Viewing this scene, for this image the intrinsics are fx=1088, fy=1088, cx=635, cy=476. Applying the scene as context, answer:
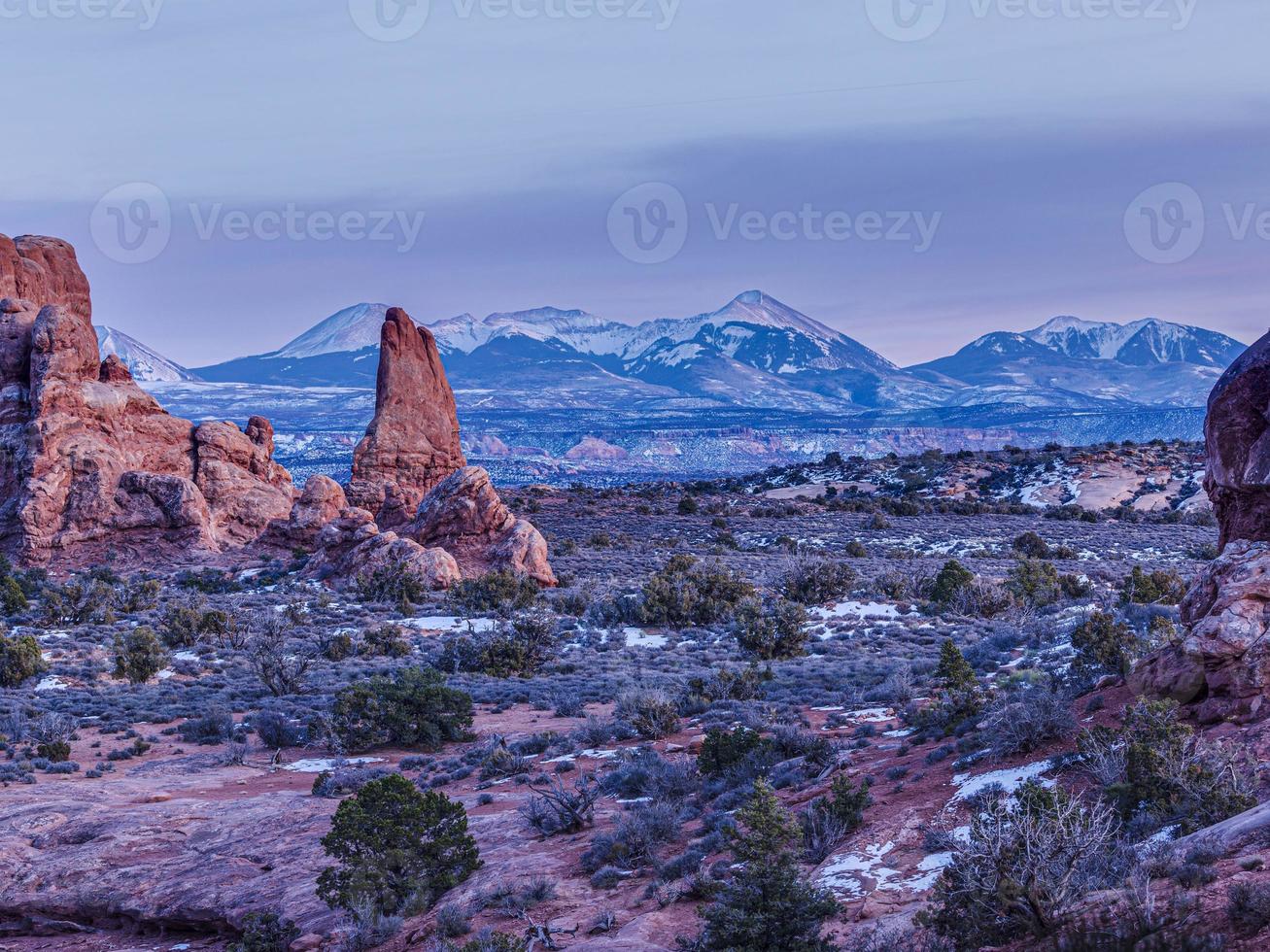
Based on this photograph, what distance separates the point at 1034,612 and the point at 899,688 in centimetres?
975

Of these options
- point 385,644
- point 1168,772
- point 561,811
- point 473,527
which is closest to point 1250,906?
point 1168,772

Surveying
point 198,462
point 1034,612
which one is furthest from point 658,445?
point 1034,612

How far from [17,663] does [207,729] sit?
649 centimetres

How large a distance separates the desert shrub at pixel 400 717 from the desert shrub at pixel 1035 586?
14.8 metres

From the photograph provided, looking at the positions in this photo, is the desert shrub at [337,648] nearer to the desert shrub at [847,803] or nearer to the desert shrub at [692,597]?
the desert shrub at [692,597]

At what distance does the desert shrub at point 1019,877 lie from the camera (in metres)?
6.47

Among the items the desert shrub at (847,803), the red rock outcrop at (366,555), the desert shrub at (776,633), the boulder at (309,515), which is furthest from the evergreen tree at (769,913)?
the boulder at (309,515)

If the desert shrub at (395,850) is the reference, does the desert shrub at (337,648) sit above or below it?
below

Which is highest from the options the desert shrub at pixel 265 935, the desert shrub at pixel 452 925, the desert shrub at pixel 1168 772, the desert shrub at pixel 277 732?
the desert shrub at pixel 1168 772

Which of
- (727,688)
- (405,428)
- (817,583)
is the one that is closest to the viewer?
(727,688)

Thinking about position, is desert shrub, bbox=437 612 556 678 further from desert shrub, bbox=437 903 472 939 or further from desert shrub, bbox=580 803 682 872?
desert shrub, bbox=437 903 472 939

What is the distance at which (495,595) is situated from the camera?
2980 cm

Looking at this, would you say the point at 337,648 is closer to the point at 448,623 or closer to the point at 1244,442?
the point at 448,623

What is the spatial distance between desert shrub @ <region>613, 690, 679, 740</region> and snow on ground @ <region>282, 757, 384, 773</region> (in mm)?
3678
